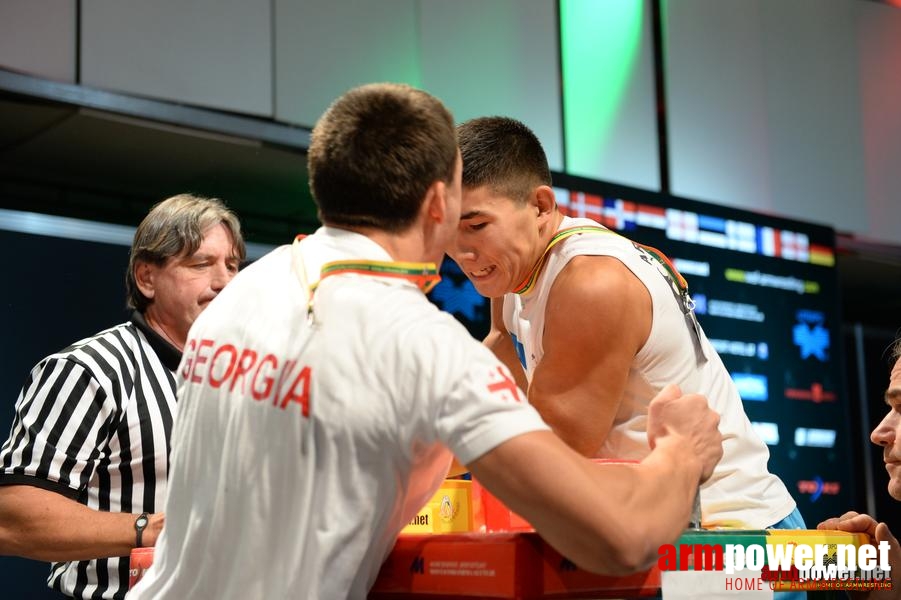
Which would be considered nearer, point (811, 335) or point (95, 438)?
point (95, 438)

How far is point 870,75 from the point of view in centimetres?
723

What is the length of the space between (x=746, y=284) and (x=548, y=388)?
407cm

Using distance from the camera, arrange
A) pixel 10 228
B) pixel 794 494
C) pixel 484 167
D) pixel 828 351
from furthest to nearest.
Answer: pixel 828 351, pixel 794 494, pixel 10 228, pixel 484 167

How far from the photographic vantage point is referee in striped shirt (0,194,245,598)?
91.6 inches

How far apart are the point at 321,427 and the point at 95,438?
4.04 ft

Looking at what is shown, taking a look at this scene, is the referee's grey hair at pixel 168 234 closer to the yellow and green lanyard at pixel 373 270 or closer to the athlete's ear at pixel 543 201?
the athlete's ear at pixel 543 201

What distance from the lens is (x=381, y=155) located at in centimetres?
148

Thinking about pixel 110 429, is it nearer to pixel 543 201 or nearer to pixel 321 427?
pixel 543 201

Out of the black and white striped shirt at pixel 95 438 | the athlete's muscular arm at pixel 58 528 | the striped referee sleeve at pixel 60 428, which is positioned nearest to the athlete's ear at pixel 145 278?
the black and white striped shirt at pixel 95 438

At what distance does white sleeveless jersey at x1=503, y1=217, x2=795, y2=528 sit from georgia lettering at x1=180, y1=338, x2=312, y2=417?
963 mm

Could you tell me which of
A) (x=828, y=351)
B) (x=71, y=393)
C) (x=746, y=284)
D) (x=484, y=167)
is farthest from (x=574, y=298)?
(x=828, y=351)

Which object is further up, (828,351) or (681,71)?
(681,71)

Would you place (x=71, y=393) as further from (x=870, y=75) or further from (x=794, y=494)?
(x=870, y=75)

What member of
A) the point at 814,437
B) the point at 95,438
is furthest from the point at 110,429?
the point at 814,437
